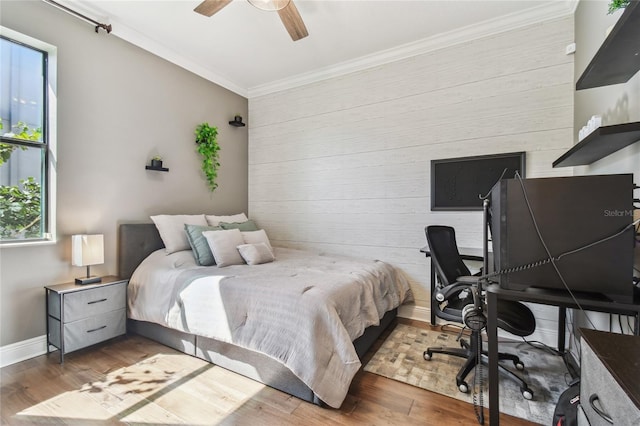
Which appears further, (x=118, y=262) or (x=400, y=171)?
(x=400, y=171)

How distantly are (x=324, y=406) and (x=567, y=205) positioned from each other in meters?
1.65

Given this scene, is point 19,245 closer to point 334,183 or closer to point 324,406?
point 324,406

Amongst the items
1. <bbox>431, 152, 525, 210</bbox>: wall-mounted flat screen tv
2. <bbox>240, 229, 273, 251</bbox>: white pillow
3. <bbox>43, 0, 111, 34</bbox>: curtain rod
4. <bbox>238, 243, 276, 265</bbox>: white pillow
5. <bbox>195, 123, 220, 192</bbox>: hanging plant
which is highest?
<bbox>43, 0, 111, 34</bbox>: curtain rod

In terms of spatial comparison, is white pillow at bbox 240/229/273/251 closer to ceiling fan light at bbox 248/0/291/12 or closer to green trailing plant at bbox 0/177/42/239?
green trailing plant at bbox 0/177/42/239

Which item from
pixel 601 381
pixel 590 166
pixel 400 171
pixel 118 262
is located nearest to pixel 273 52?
pixel 400 171

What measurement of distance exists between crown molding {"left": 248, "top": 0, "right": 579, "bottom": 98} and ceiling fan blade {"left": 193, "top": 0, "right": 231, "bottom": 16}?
177cm

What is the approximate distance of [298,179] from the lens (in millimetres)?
3941

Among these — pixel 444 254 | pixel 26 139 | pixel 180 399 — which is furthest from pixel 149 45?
pixel 444 254

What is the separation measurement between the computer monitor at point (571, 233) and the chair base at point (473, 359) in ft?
2.21

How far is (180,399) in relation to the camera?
1.80m

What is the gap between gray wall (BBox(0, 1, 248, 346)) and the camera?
2279 mm

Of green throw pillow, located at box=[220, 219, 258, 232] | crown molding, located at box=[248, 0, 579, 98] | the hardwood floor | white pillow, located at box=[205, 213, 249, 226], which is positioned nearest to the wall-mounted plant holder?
crown molding, located at box=[248, 0, 579, 98]

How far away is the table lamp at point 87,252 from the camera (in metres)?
2.37

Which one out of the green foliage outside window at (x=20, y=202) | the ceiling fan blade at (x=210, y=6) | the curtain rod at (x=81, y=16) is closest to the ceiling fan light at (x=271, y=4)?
the ceiling fan blade at (x=210, y=6)
